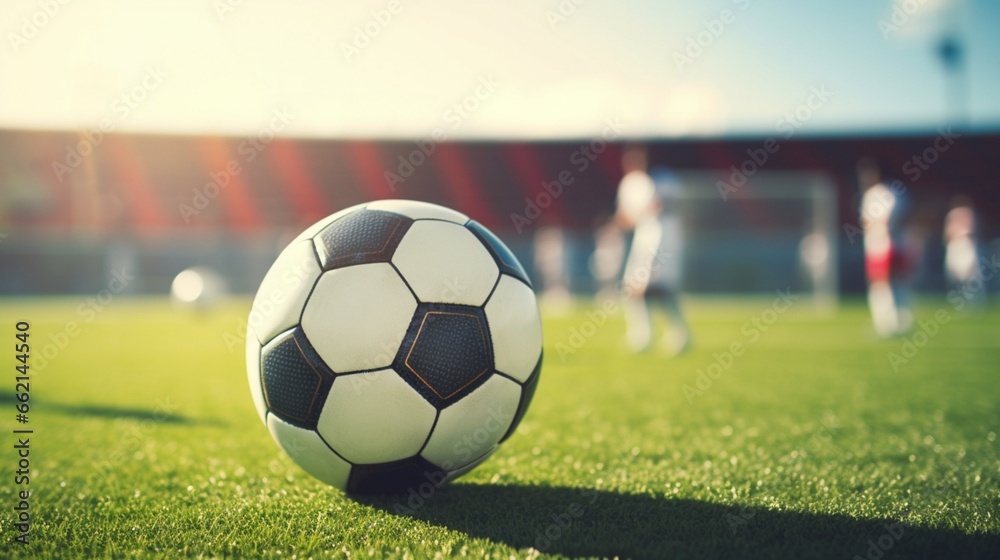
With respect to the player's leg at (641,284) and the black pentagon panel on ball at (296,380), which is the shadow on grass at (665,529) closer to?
the black pentagon panel on ball at (296,380)

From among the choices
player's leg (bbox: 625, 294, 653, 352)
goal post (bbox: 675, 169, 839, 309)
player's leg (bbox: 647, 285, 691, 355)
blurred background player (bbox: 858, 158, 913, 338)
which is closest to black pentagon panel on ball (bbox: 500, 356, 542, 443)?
player's leg (bbox: 647, 285, 691, 355)

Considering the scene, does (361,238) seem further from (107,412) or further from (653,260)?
(653,260)

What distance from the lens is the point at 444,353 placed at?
207 centimetres

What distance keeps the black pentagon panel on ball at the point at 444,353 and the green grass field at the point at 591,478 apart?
15.3 inches

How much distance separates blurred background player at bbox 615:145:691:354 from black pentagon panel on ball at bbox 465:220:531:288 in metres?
5.39

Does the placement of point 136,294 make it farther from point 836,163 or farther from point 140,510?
point 836,163

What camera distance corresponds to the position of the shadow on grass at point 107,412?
3.86 meters

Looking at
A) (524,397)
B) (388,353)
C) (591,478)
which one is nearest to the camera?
(388,353)

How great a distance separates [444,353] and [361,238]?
474 mm

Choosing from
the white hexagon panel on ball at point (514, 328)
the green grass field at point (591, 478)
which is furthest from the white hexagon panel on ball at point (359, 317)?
the green grass field at point (591, 478)

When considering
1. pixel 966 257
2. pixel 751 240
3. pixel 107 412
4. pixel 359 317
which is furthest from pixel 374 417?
pixel 751 240

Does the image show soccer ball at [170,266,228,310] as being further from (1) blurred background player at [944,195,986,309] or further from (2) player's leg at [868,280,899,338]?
(1) blurred background player at [944,195,986,309]

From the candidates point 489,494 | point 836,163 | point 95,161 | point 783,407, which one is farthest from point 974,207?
point 95,161

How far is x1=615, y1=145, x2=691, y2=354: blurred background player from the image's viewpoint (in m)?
7.60
